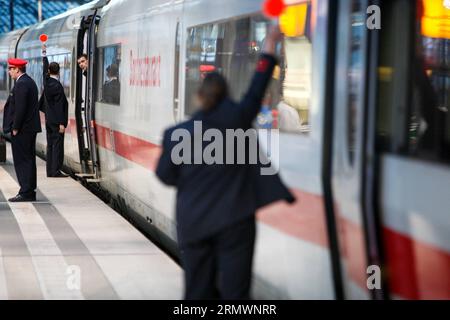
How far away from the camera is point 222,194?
513 cm

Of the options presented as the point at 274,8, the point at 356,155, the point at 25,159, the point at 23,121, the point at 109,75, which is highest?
the point at 274,8

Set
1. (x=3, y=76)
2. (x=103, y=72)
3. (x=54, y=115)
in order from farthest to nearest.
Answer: (x=3, y=76)
(x=54, y=115)
(x=103, y=72)

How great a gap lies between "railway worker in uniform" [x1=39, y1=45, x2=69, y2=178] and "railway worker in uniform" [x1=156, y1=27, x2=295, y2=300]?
1077cm

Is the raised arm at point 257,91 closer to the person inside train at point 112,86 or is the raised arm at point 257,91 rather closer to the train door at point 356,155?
the train door at point 356,155

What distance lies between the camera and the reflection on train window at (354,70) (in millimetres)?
5090

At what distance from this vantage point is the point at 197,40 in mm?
8461

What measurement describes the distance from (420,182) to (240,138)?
1.09 m

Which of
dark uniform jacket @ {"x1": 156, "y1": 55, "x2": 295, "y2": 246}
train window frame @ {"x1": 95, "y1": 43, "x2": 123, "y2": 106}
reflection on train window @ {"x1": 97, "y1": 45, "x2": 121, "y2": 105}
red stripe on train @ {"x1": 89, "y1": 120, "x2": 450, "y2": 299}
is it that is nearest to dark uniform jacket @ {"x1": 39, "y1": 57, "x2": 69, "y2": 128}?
train window frame @ {"x1": 95, "y1": 43, "x2": 123, "y2": 106}

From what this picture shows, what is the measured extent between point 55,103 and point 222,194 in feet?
36.8

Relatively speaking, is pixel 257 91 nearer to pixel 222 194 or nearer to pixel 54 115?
pixel 222 194

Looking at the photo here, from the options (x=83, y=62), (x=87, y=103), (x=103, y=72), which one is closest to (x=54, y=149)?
(x=87, y=103)

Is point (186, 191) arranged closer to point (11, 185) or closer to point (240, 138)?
point (240, 138)

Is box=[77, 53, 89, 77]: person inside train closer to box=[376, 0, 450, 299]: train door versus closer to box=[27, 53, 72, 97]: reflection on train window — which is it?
box=[27, 53, 72, 97]: reflection on train window
